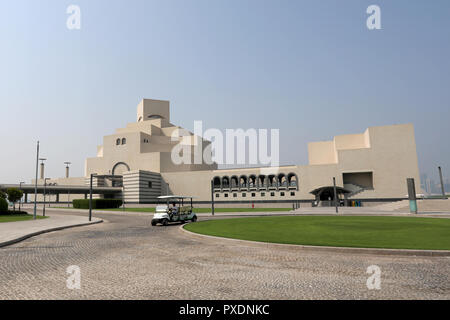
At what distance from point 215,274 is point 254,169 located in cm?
4861

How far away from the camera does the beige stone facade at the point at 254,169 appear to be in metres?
46.8

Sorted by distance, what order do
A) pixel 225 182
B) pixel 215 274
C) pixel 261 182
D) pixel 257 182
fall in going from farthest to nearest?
pixel 225 182
pixel 261 182
pixel 257 182
pixel 215 274

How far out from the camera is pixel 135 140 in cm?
6662

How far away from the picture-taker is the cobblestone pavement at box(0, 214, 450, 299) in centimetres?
474

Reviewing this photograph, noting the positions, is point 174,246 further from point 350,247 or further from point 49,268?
point 350,247

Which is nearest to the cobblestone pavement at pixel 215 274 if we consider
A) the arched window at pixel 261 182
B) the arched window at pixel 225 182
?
the arched window at pixel 261 182

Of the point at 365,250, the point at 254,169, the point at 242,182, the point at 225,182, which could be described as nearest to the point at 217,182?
the point at 225,182

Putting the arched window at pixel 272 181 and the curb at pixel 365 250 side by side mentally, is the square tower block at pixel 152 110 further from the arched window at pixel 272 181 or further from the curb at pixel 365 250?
the curb at pixel 365 250

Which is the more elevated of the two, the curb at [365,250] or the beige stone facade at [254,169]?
the beige stone facade at [254,169]

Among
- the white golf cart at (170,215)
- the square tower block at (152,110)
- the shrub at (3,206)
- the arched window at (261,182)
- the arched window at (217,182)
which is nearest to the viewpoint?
the white golf cart at (170,215)

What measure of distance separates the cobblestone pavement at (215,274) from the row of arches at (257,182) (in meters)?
44.1

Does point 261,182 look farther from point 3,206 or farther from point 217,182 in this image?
point 3,206

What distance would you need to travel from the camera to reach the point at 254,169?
178 ft
